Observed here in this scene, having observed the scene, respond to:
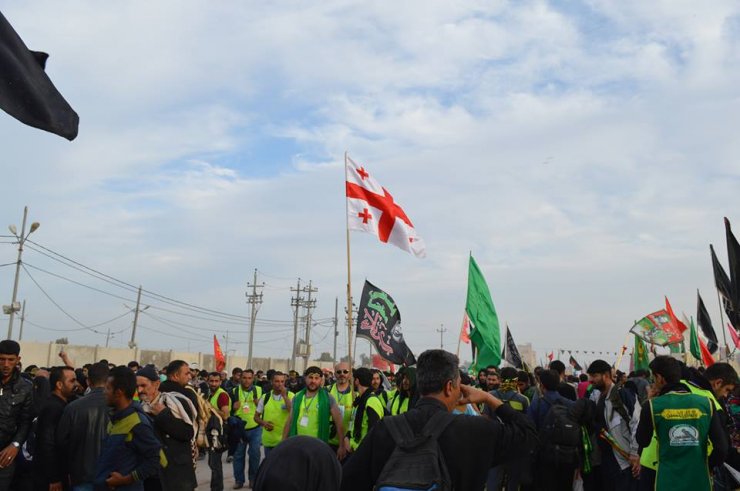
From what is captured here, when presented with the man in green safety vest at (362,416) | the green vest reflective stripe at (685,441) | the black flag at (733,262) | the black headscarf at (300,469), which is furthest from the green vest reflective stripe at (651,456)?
the black flag at (733,262)

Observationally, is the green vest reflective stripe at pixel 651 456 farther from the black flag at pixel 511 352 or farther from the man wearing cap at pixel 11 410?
the black flag at pixel 511 352

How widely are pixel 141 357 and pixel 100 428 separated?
4829cm

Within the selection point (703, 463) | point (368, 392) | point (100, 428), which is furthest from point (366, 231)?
point (703, 463)

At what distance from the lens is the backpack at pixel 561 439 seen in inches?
335

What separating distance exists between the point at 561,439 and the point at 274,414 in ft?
16.1

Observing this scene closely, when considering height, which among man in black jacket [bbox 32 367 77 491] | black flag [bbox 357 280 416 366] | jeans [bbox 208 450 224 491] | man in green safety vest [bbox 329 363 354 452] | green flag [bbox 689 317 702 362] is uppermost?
green flag [bbox 689 317 702 362]

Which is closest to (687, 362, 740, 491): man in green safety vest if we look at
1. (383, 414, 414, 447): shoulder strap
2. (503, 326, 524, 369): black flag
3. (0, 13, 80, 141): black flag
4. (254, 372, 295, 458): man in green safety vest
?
(383, 414, 414, 447): shoulder strap

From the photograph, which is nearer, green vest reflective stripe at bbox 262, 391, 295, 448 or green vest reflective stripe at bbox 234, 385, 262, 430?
green vest reflective stripe at bbox 262, 391, 295, 448

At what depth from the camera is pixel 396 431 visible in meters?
3.50

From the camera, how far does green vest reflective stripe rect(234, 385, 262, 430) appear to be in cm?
1336

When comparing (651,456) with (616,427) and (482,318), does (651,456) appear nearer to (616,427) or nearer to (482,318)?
(616,427)

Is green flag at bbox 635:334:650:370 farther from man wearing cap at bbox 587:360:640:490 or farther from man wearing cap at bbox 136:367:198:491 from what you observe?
man wearing cap at bbox 136:367:198:491

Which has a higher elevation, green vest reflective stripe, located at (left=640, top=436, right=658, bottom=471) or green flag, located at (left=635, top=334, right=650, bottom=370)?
green flag, located at (left=635, top=334, right=650, bottom=370)

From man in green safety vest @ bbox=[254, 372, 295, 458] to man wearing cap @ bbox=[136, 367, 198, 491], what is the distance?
4.41 metres
